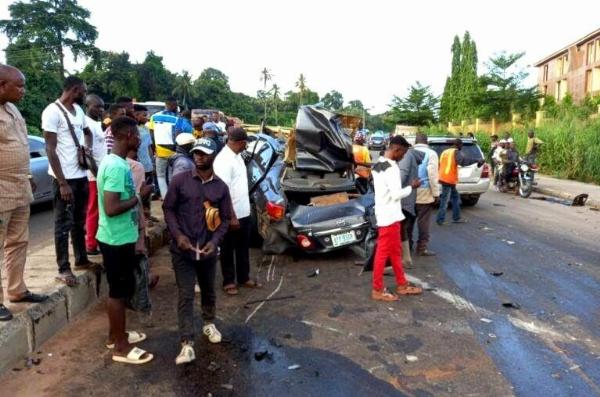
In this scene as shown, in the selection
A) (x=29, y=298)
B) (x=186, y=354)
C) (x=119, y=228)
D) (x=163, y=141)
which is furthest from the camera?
(x=163, y=141)

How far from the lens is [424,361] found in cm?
392

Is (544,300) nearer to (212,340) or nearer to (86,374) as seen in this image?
(212,340)

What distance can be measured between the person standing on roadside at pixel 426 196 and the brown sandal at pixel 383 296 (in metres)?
2.05

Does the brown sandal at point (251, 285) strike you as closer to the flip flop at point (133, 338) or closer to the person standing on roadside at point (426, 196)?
the flip flop at point (133, 338)

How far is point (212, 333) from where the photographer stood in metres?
4.26

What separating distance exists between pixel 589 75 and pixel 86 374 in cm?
5125

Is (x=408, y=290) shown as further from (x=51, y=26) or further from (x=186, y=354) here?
(x=51, y=26)

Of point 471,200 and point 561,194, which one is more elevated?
point 471,200

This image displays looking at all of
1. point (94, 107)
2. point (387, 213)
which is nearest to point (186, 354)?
point (387, 213)

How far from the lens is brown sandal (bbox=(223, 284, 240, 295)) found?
5539 millimetres

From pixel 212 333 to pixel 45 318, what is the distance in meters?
1.39

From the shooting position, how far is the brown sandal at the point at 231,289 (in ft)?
18.2

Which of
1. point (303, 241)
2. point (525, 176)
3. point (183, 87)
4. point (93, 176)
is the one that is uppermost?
point (183, 87)

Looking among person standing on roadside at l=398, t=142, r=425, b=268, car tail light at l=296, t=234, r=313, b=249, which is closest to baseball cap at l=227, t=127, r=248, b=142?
car tail light at l=296, t=234, r=313, b=249
